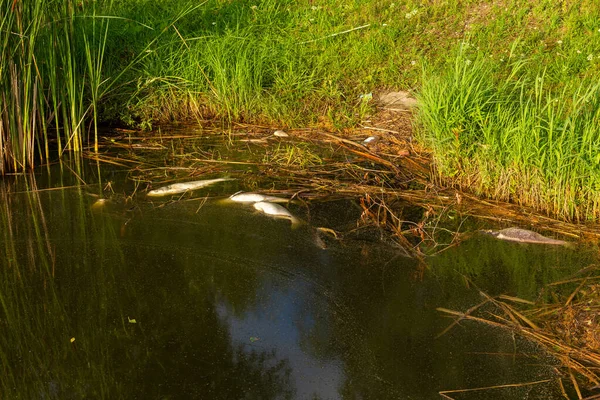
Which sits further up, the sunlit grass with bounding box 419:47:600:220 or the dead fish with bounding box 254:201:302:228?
the sunlit grass with bounding box 419:47:600:220

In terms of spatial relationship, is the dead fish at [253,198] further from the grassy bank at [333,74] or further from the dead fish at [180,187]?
the grassy bank at [333,74]

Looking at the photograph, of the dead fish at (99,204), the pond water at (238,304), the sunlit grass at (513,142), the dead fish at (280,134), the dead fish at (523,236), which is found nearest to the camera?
the pond water at (238,304)

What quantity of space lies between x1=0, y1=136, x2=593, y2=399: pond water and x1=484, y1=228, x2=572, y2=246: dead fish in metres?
0.06

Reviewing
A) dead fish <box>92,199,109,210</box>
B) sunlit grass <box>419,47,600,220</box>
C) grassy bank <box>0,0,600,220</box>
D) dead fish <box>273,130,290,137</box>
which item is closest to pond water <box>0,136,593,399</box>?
dead fish <box>92,199,109,210</box>

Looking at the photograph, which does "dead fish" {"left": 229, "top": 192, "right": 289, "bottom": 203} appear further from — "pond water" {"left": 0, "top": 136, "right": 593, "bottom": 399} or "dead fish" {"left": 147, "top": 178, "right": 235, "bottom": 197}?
"dead fish" {"left": 147, "top": 178, "right": 235, "bottom": 197}

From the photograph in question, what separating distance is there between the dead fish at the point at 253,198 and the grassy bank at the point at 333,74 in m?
1.05

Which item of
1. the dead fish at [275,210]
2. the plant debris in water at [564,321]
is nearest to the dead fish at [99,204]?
the dead fish at [275,210]

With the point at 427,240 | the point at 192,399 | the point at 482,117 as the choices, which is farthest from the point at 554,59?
the point at 192,399

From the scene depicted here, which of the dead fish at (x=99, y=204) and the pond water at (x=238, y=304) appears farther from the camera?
the dead fish at (x=99, y=204)

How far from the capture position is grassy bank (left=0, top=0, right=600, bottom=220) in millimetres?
4332

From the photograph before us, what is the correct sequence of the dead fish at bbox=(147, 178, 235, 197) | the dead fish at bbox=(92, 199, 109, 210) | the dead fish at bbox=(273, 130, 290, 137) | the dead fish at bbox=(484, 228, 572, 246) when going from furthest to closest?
1. the dead fish at bbox=(273, 130, 290, 137)
2. the dead fish at bbox=(147, 178, 235, 197)
3. the dead fish at bbox=(92, 199, 109, 210)
4. the dead fish at bbox=(484, 228, 572, 246)

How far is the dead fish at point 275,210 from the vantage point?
415 cm

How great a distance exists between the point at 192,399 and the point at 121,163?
277cm

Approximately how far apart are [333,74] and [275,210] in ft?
7.07
